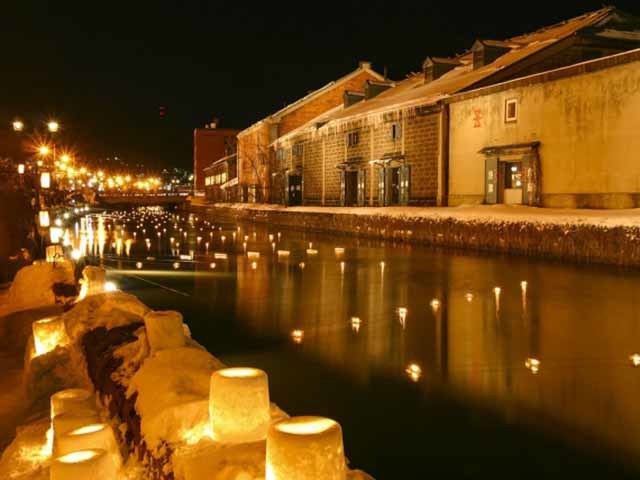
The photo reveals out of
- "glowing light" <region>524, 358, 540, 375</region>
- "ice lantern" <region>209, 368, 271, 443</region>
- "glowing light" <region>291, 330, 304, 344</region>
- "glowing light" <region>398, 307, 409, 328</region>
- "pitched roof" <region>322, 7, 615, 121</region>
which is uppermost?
"pitched roof" <region>322, 7, 615, 121</region>

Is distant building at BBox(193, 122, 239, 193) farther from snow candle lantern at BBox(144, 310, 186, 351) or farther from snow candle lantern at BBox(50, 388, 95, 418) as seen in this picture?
snow candle lantern at BBox(50, 388, 95, 418)

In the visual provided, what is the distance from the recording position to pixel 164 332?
580 cm

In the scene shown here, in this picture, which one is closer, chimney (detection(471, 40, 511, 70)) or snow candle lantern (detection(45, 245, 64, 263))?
snow candle lantern (detection(45, 245, 64, 263))

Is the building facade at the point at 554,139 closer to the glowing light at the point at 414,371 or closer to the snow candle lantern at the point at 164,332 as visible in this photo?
the glowing light at the point at 414,371

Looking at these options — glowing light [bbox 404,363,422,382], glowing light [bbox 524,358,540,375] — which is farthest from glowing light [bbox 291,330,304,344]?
glowing light [bbox 524,358,540,375]

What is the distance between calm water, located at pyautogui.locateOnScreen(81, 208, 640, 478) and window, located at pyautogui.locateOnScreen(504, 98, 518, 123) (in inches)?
353

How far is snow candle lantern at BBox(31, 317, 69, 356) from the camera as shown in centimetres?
743

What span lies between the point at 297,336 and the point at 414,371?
2.45 metres

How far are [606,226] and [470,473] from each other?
12781mm

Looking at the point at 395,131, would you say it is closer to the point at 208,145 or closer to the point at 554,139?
the point at 554,139

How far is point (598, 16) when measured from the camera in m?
26.0

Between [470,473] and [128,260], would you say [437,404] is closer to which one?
[470,473]

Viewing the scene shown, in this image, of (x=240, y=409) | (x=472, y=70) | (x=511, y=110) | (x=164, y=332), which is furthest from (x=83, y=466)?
(x=472, y=70)

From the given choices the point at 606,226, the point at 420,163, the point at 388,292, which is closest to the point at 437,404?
the point at 388,292
